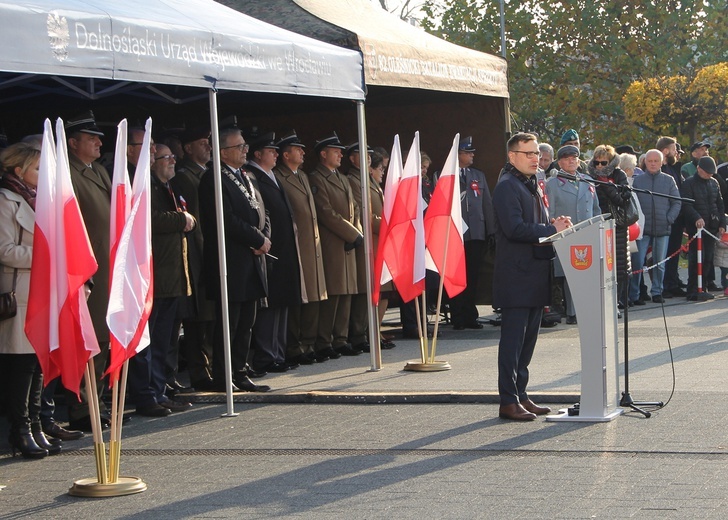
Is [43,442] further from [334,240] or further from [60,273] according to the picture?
[334,240]

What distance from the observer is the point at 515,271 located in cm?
886

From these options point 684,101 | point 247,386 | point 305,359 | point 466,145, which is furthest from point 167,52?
point 684,101

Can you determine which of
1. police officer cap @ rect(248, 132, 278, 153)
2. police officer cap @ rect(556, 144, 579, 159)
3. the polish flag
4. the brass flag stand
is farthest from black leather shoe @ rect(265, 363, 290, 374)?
the brass flag stand

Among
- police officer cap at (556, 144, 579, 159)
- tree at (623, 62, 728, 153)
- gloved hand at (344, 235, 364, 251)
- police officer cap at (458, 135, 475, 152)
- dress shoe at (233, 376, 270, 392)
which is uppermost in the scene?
tree at (623, 62, 728, 153)

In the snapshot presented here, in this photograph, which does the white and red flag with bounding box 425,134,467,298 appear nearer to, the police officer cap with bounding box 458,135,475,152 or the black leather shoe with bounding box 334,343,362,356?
the black leather shoe with bounding box 334,343,362,356

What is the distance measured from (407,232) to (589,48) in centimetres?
2080

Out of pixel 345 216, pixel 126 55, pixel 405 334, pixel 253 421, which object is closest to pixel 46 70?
pixel 126 55

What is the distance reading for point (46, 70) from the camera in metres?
7.66

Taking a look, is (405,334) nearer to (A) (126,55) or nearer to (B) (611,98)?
(A) (126,55)

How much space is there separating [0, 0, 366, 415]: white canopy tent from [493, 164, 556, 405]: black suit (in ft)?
6.52

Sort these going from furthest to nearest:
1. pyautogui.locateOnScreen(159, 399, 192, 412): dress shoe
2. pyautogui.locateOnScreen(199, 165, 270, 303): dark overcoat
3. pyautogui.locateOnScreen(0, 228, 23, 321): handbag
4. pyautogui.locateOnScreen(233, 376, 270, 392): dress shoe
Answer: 1. pyautogui.locateOnScreen(233, 376, 270, 392): dress shoe
2. pyautogui.locateOnScreen(199, 165, 270, 303): dark overcoat
3. pyautogui.locateOnScreen(159, 399, 192, 412): dress shoe
4. pyautogui.locateOnScreen(0, 228, 23, 321): handbag

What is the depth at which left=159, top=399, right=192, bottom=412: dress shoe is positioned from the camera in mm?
9730

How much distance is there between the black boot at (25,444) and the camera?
810 centimetres

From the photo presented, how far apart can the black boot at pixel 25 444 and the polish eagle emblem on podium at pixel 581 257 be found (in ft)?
11.8
